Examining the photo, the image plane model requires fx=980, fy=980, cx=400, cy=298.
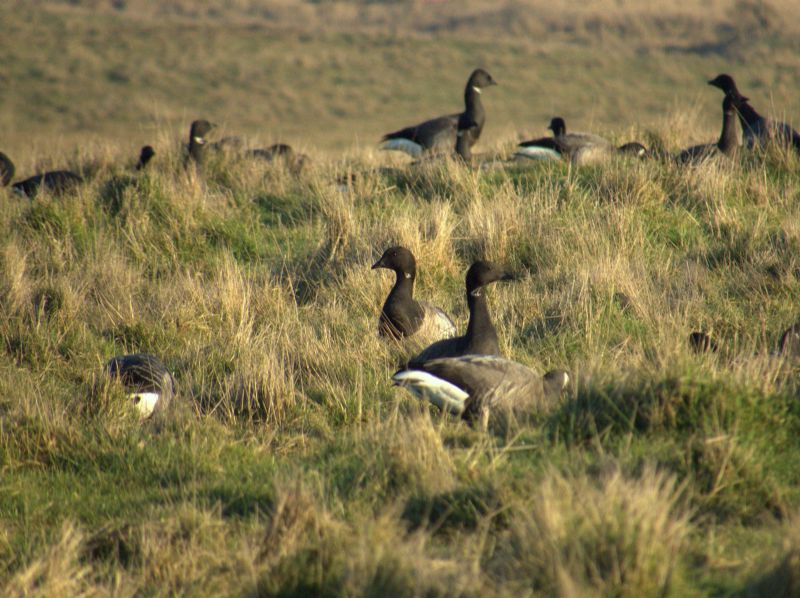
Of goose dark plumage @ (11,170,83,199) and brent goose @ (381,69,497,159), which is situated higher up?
brent goose @ (381,69,497,159)

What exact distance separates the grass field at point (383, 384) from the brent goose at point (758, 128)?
19.1 inches

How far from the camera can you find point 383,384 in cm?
679

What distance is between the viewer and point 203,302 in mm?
8562

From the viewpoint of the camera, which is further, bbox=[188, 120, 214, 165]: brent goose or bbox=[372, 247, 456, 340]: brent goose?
bbox=[188, 120, 214, 165]: brent goose

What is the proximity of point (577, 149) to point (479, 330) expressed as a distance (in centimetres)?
603

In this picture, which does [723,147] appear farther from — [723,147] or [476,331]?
[476,331]

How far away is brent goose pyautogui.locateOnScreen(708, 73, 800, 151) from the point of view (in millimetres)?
11570

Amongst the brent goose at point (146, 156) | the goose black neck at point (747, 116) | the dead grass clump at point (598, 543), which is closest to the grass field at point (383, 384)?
the dead grass clump at point (598, 543)

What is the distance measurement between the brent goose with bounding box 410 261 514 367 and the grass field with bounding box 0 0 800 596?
431 millimetres

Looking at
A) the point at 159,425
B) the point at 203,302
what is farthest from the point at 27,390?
the point at 203,302

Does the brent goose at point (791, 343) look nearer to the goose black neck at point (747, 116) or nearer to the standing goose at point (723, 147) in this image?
the standing goose at point (723, 147)

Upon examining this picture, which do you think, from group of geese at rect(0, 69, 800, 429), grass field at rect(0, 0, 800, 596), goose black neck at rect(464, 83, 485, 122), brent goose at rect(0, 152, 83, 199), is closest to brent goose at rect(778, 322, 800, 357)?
group of geese at rect(0, 69, 800, 429)

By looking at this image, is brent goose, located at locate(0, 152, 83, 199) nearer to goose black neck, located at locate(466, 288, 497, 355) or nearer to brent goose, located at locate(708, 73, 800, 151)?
goose black neck, located at locate(466, 288, 497, 355)

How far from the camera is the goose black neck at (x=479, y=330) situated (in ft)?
21.9
